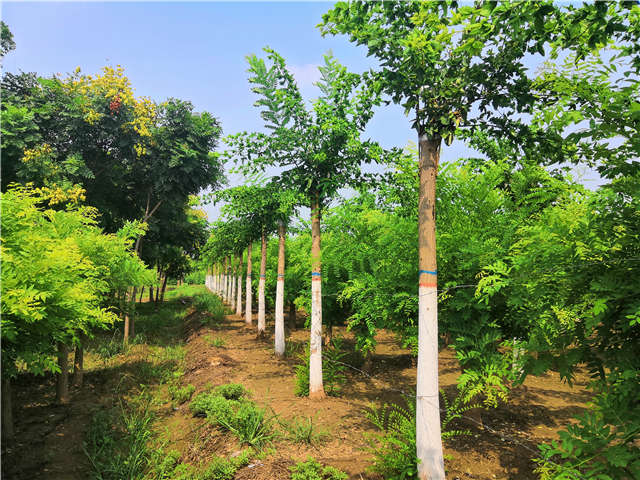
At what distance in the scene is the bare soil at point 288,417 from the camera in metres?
5.53

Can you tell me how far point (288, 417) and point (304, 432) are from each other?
1109 millimetres

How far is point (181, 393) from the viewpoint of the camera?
9.22 meters

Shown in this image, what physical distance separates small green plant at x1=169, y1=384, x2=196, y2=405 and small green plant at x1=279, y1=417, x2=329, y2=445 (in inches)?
145

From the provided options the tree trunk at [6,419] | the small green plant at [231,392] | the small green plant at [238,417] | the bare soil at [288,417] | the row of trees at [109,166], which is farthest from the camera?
the row of trees at [109,166]

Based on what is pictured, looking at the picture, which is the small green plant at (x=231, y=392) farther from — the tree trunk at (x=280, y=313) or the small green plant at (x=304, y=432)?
the tree trunk at (x=280, y=313)

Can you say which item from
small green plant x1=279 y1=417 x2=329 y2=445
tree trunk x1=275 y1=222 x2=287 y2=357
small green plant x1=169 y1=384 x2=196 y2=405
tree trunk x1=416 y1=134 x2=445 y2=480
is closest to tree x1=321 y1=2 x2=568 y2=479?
tree trunk x1=416 y1=134 x2=445 y2=480

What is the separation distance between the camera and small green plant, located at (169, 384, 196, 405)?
910 centimetres

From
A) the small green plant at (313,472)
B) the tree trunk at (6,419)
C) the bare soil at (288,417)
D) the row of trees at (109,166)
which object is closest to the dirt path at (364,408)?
the bare soil at (288,417)

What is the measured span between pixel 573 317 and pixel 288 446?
186 inches

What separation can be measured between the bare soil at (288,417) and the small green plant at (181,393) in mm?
237

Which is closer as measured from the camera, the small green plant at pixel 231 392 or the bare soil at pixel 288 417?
the bare soil at pixel 288 417

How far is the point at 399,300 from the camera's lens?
22.2 feet

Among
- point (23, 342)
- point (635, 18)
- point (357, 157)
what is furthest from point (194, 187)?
point (635, 18)

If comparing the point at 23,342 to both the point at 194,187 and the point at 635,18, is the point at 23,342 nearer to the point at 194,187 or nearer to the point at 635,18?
the point at 635,18
